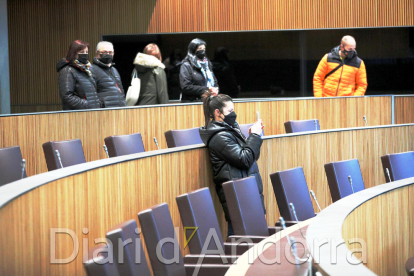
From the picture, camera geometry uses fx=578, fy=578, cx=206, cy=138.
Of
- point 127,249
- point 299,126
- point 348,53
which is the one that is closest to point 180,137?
point 299,126

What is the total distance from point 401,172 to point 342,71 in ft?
10.2

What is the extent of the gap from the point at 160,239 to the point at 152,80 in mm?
3876

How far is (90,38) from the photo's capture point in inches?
370

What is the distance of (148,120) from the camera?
17.2ft

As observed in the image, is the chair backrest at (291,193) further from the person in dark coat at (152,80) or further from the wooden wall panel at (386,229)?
the person in dark coat at (152,80)

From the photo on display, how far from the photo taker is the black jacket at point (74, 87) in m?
4.76

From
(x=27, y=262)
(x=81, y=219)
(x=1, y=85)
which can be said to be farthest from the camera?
(x=1, y=85)

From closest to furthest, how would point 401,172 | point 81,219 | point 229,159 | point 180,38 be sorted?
1. point 81,219
2. point 229,159
3. point 401,172
4. point 180,38

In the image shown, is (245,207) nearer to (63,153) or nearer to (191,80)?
(63,153)

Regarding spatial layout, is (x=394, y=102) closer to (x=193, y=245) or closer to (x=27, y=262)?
(x=193, y=245)

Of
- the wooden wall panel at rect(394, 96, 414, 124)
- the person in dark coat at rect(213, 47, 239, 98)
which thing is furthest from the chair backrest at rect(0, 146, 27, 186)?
the person in dark coat at rect(213, 47, 239, 98)

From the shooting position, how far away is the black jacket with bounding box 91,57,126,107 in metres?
5.14

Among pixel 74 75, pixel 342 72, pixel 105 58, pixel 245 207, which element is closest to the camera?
pixel 245 207

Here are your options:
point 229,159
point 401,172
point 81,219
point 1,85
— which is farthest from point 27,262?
point 1,85
